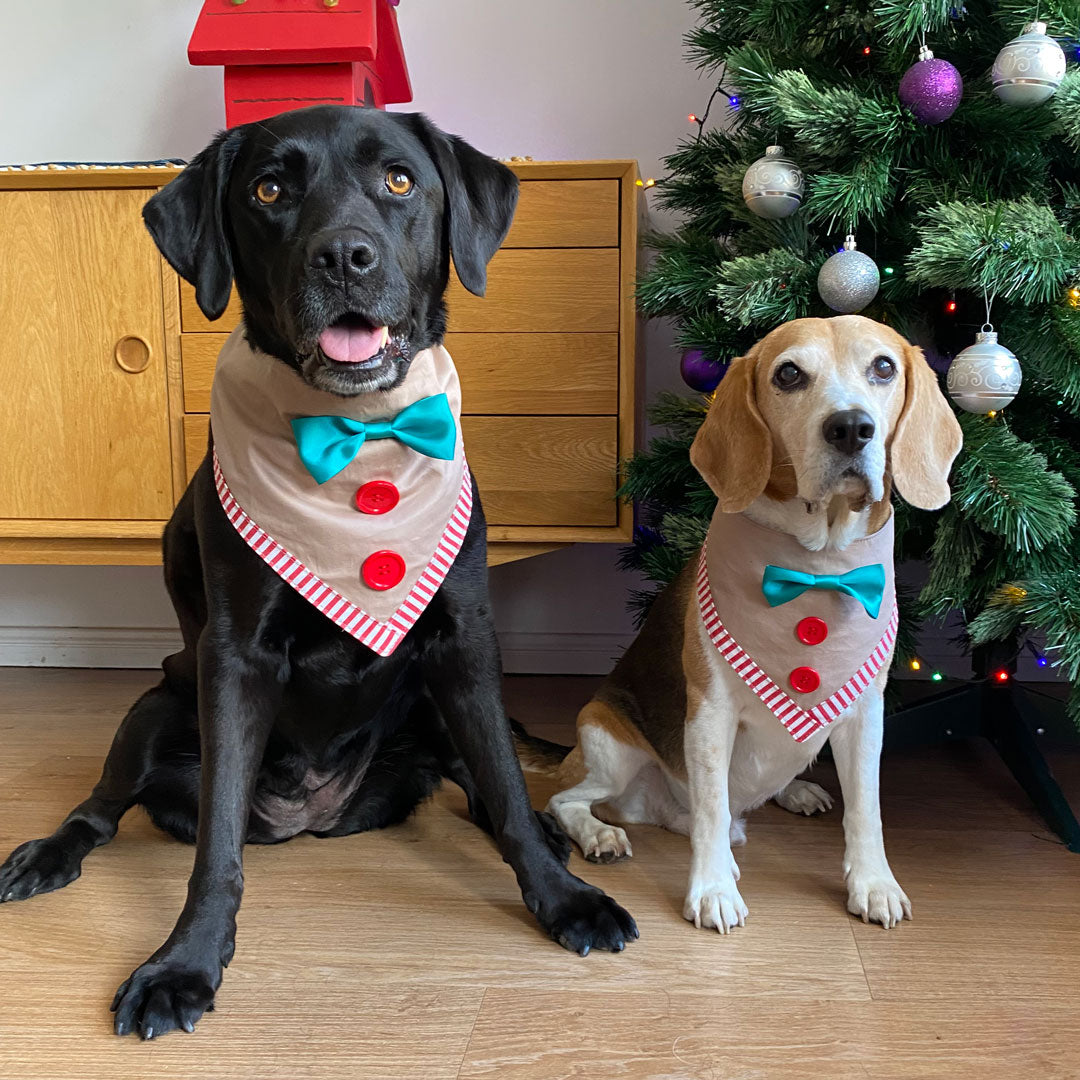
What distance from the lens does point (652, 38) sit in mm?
3033

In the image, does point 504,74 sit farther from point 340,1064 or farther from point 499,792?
point 340,1064

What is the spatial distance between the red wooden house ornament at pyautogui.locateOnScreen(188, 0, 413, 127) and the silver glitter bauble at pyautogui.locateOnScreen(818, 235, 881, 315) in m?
1.29

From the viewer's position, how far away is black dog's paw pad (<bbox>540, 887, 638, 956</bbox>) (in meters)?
1.55

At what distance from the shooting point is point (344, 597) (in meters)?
1.59

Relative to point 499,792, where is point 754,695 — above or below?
above

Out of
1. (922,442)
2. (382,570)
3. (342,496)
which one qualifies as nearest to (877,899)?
(922,442)

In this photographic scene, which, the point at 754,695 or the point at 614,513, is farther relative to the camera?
the point at 614,513

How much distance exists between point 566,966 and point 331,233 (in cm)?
110

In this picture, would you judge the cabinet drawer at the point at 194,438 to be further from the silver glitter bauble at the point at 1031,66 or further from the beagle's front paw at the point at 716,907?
the silver glitter bauble at the point at 1031,66

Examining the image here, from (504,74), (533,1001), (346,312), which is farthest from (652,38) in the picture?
(533,1001)

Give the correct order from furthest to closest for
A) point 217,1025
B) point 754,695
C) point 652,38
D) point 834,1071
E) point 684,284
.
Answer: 1. point 652,38
2. point 684,284
3. point 754,695
4. point 217,1025
5. point 834,1071

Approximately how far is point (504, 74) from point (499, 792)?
2278 mm

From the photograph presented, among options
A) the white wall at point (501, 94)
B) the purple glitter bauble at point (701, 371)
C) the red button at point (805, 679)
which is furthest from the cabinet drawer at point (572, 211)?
the red button at point (805, 679)

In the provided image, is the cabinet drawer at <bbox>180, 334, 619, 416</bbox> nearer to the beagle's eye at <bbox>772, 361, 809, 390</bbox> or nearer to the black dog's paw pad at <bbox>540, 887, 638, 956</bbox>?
the beagle's eye at <bbox>772, 361, 809, 390</bbox>
